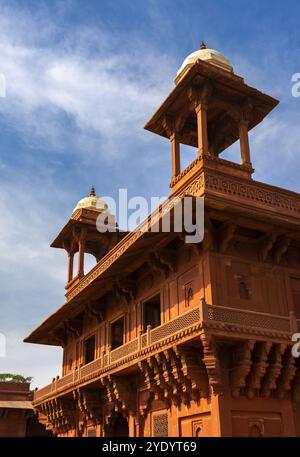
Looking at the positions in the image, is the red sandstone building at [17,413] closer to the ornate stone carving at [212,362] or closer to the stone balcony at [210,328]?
the stone balcony at [210,328]

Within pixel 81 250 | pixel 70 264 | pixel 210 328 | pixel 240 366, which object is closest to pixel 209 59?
pixel 210 328

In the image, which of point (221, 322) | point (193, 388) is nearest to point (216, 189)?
point (221, 322)

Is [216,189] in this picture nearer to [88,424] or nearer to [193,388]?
[193,388]

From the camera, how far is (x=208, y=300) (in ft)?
38.4

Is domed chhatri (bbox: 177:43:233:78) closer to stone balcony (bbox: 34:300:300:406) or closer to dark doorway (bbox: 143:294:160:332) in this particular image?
dark doorway (bbox: 143:294:160:332)

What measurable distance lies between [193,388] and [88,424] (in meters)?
7.89

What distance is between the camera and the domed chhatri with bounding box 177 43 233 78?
48.9ft

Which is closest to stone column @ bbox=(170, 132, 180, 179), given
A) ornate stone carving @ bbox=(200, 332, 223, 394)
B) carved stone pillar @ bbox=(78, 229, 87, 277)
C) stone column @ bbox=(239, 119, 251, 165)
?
stone column @ bbox=(239, 119, 251, 165)

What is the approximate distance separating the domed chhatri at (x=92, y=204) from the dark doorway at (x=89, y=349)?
5641mm

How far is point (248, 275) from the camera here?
1248 cm

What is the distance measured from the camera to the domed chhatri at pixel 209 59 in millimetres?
14891

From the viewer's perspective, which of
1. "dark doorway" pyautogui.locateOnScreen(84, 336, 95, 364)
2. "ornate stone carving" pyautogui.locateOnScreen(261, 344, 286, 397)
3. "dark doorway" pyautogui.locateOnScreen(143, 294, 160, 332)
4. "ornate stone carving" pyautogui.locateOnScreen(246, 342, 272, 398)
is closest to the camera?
"ornate stone carving" pyautogui.locateOnScreen(246, 342, 272, 398)

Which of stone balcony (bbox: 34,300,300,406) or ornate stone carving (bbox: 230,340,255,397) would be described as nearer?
stone balcony (bbox: 34,300,300,406)

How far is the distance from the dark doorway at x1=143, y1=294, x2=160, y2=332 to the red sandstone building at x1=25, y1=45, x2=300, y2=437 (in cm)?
3
